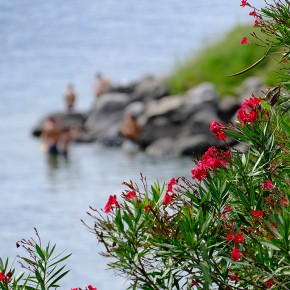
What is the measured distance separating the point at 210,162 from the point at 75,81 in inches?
2037

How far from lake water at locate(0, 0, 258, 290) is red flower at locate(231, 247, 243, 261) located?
20.4 ft

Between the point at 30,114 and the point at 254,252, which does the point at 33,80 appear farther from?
the point at 254,252

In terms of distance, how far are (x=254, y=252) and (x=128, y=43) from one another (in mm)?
66005

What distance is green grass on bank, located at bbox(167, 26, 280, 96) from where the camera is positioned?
3625cm

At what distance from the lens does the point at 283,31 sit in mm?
5434

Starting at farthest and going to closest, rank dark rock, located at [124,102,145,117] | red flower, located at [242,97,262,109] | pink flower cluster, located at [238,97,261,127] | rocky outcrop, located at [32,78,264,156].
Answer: dark rock, located at [124,102,145,117]
rocky outcrop, located at [32,78,264,156]
red flower, located at [242,97,262,109]
pink flower cluster, located at [238,97,261,127]

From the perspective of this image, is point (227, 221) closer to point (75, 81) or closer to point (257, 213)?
point (257, 213)

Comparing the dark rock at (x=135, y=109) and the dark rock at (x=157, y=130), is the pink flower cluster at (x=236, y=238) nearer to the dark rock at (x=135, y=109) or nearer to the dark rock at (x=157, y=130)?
the dark rock at (x=157, y=130)

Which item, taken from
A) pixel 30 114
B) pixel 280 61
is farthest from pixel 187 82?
pixel 280 61

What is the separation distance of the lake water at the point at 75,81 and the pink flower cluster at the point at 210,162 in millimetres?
5649

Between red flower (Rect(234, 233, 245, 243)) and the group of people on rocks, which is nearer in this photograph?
red flower (Rect(234, 233, 245, 243))

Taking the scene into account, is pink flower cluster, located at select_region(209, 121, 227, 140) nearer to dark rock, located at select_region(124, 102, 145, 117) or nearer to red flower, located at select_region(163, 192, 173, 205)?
red flower, located at select_region(163, 192, 173, 205)

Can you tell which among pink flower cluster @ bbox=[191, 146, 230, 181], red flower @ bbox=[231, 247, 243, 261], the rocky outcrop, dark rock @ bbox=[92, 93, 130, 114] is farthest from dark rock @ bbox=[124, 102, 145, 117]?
red flower @ bbox=[231, 247, 243, 261]

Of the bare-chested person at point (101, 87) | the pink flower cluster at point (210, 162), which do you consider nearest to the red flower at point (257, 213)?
the pink flower cluster at point (210, 162)
